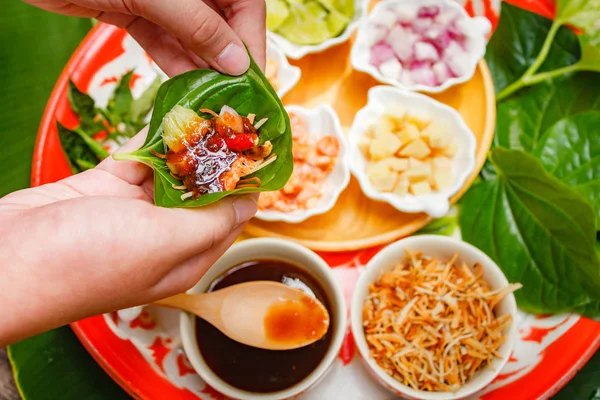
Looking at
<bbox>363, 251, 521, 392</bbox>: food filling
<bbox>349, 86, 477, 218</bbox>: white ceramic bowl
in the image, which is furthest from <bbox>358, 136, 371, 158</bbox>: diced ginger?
<bbox>363, 251, 521, 392</bbox>: food filling

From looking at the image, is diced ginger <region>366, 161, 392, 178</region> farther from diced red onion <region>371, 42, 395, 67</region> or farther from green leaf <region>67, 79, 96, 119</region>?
green leaf <region>67, 79, 96, 119</region>

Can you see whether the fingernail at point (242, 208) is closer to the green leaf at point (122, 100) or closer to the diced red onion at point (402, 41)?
the green leaf at point (122, 100)

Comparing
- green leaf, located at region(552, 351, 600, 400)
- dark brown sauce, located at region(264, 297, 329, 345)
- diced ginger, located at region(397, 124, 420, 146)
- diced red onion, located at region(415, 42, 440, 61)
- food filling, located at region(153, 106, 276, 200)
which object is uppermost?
food filling, located at region(153, 106, 276, 200)

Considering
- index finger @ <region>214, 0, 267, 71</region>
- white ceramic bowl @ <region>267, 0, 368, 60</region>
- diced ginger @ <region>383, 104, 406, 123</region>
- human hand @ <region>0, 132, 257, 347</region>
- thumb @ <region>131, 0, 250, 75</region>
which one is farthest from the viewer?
white ceramic bowl @ <region>267, 0, 368, 60</region>

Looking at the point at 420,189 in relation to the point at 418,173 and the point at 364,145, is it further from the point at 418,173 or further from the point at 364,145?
the point at 364,145

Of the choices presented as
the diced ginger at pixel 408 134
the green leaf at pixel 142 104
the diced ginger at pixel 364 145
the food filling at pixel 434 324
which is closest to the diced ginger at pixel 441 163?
the diced ginger at pixel 408 134

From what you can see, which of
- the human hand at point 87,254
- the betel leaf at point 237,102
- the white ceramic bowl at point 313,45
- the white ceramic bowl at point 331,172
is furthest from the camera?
the white ceramic bowl at point 313,45

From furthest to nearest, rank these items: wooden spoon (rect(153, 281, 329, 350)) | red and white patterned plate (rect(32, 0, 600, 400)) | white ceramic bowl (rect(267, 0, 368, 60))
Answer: white ceramic bowl (rect(267, 0, 368, 60))
red and white patterned plate (rect(32, 0, 600, 400))
wooden spoon (rect(153, 281, 329, 350))
